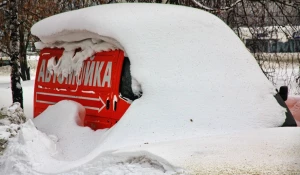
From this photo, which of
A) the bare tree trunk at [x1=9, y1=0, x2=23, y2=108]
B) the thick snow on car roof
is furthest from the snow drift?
the bare tree trunk at [x1=9, y1=0, x2=23, y2=108]

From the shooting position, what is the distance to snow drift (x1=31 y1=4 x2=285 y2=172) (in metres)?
5.40

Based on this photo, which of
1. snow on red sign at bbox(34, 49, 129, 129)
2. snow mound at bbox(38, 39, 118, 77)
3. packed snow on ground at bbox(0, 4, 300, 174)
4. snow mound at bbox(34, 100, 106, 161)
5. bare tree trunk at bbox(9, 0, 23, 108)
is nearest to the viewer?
packed snow on ground at bbox(0, 4, 300, 174)

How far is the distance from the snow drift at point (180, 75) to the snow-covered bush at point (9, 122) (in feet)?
4.29

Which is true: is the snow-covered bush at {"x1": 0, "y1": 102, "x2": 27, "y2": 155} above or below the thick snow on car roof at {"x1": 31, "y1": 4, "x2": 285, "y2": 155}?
below

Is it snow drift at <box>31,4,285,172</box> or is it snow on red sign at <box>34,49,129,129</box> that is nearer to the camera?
snow drift at <box>31,4,285,172</box>

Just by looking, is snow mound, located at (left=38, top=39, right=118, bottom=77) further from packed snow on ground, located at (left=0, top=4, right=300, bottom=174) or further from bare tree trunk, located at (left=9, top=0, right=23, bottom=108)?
bare tree trunk, located at (left=9, top=0, right=23, bottom=108)

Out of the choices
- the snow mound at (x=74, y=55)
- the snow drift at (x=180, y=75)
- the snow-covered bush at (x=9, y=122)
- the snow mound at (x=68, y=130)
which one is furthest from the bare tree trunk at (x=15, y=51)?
the snow drift at (x=180, y=75)

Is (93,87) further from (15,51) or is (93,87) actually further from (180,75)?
(15,51)

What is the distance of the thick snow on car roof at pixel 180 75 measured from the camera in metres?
5.41

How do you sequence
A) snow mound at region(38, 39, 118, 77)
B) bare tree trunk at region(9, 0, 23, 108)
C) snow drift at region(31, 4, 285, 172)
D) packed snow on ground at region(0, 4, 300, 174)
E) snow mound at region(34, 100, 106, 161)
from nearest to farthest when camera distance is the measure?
1. packed snow on ground at region(0, 4, 300, 174)
2. snow drift at region(31, 4, 285, 172)
3. snow mound at region(34, 100, 106, 161)
4. snow mound at region(38, 39, 118, 77)
5. bare tree trunk at region(9, 0, 23, 108)

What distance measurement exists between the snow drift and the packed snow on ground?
0.01 meters

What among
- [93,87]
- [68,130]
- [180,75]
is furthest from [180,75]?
[68,130]

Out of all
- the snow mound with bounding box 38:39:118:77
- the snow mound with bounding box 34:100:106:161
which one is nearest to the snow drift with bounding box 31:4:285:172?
the snow mound with bounding box 38:39:118:77

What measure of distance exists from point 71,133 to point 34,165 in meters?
0.86
